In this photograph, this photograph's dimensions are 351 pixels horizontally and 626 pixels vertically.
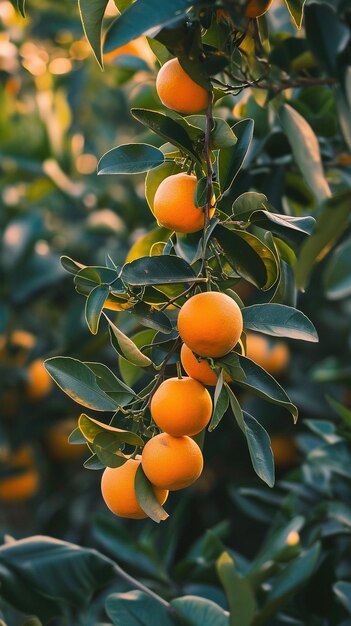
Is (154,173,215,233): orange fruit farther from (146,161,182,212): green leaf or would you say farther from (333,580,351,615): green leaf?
(333,580,351,615): green leaf

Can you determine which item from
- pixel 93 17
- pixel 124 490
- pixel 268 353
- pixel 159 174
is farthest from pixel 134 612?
pixel 268 353

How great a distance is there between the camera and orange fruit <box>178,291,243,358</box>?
0.67m

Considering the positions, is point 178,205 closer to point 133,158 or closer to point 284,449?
point 133,158

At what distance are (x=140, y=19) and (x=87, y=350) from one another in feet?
3.66

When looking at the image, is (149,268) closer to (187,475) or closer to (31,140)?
(187,475)

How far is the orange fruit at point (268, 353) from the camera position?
1.84m

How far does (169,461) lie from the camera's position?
2.31 feet

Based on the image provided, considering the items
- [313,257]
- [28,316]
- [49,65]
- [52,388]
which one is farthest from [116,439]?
[49,65]

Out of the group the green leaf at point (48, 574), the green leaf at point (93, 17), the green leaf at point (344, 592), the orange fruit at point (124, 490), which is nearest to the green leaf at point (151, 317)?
the orange fruit at point (124, 490)

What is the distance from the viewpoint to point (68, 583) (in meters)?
0.95

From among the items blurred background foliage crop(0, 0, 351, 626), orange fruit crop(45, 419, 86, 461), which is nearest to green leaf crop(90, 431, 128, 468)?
blurred background foliage crop(0, 0, 351, 626)

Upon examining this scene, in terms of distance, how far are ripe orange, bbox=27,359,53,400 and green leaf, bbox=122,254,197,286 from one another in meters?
1.19

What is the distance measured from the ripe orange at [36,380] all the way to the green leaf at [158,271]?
1.19 meters

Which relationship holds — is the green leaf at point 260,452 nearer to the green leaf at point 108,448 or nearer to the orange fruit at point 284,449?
the green leaf at point 108,448
